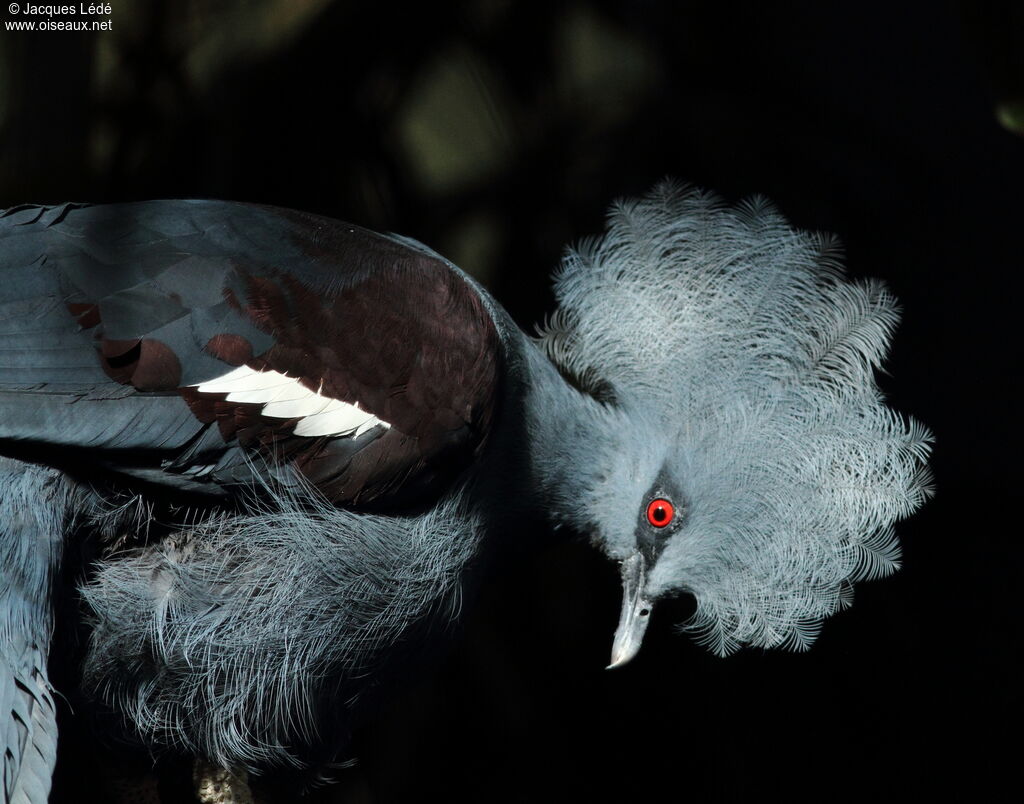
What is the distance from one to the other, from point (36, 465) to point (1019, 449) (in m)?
2.04

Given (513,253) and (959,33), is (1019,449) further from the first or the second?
(513,253)

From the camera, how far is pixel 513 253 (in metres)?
2.44

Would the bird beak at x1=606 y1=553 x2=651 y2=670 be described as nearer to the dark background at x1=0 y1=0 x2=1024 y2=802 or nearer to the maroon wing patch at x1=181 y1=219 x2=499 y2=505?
the maroon wing patch at x1=181 y1=219 x2=499 y2=505

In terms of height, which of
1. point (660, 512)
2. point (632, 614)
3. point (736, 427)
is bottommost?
point (632, 614)

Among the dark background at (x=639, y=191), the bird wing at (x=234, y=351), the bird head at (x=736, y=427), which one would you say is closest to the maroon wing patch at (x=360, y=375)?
the bird wing at (x=234, y=351)

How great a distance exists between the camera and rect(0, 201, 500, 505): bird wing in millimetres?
1290

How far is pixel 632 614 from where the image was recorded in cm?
166

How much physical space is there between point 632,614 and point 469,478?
0.39 metres

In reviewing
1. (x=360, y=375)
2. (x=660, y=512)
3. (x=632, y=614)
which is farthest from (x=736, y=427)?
(x=360, y=375)

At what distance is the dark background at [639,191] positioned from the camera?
2.17 metres

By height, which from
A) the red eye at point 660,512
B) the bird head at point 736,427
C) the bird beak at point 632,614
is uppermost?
the bird head at point 736,427

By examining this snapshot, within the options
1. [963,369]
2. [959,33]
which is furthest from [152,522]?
[959,33]

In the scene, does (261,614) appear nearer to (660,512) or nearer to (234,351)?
(234,351)

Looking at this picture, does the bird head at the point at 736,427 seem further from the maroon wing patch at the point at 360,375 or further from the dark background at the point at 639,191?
the dark background at the point at 639,191
